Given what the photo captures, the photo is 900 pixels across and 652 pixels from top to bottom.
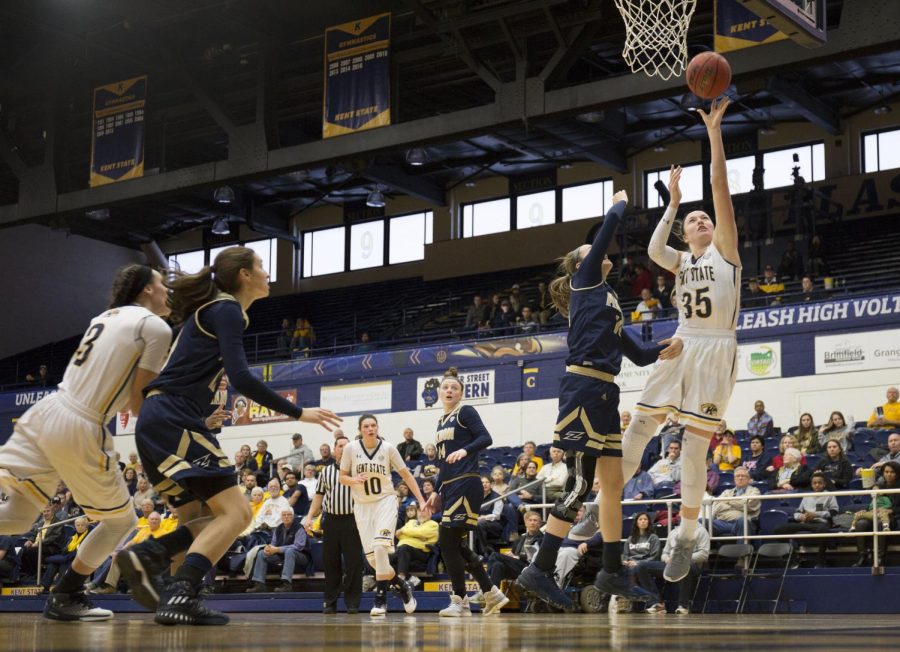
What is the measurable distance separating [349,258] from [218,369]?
29.9 metres

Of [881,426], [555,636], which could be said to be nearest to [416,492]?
[555,636]

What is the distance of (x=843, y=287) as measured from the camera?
2094 centimetres

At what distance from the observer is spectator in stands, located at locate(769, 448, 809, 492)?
14023 millimetres

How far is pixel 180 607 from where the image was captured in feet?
17.9

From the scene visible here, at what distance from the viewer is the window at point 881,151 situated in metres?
27.0

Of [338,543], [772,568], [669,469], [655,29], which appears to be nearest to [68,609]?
[338,543]

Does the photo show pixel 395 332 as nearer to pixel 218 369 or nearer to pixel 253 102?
pixel 253 102

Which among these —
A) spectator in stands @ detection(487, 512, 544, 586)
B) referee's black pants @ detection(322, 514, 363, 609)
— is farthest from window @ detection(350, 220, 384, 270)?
referee's black pants @ detection(322, 514, 363, 609)

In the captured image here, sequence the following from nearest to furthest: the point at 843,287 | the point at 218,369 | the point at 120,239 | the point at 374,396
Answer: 1. the point at 218,369
2. the point at 843,287
3. the point at 374,396
4. the point at 120,239

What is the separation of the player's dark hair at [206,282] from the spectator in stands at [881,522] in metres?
8.70

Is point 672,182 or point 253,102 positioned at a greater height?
point 253,102

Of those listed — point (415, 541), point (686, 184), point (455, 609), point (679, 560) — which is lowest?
point (455, 609)

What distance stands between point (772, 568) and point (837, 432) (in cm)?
420

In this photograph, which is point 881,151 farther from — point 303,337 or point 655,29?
point 303,337
